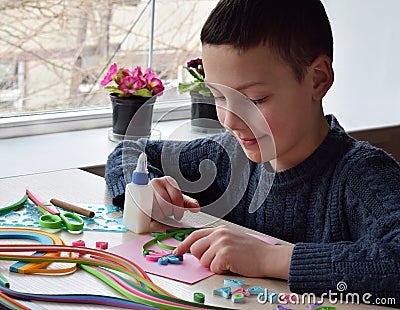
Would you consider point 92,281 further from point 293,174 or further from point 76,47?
point 76,47

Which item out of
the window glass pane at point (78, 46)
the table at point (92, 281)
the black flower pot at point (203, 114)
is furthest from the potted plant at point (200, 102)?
the table at point (92, 281)

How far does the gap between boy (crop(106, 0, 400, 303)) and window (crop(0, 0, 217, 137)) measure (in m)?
0.72

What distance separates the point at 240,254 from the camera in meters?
1.06

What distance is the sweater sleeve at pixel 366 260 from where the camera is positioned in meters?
1.01

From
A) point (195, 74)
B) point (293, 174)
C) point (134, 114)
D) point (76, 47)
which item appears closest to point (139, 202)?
point (293, 174)

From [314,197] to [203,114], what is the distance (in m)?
0.63

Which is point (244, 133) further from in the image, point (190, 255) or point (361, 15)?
point (361, 15)

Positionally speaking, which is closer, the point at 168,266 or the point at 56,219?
the point at 168,266

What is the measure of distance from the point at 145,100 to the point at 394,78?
93 cm

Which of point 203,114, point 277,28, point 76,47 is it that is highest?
point 277,28

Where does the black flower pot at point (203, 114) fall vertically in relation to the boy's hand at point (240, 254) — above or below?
above

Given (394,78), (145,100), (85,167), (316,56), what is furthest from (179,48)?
(316,56)

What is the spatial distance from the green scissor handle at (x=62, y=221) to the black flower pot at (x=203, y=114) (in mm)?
417

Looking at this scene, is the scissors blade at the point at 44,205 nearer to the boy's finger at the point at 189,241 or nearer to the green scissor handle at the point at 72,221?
the green scissor handle at the point at 72,221
